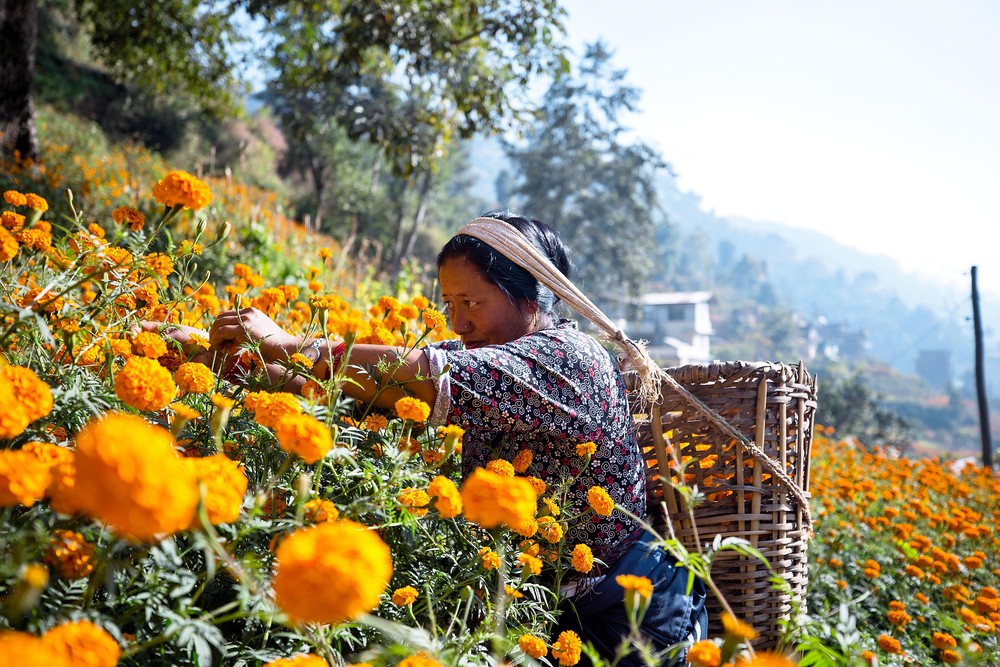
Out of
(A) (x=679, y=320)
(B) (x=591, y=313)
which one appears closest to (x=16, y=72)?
(B) (x=591, y=313)

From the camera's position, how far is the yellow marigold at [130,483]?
50 centimetres

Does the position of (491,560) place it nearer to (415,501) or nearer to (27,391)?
(415,501)

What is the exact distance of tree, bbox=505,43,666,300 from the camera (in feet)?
106

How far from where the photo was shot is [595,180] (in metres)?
33.2

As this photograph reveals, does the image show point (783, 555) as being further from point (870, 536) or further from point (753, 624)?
point (870, 536)

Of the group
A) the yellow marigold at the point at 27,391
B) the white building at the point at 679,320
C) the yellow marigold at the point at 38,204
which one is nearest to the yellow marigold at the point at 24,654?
the yellow marigold at the point at 27,391

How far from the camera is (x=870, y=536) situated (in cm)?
373

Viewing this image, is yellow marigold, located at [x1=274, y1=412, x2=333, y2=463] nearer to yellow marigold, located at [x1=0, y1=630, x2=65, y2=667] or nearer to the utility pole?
yellow marigold, located at [x1=0, y1=630, x2=65, y2=667]

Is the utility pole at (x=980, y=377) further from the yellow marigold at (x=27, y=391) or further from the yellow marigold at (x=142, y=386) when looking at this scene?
the yellow marigold at (x=27, y=391)

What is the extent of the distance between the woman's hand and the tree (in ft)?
102

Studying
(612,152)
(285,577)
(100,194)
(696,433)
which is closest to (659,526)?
(696,433)

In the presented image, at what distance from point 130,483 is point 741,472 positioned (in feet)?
5.34

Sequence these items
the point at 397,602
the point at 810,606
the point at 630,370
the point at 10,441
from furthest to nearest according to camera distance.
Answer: the point at 810,606
the point at 630,370
the point at 397,602
the point at 10,441

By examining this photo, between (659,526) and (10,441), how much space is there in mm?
1558
